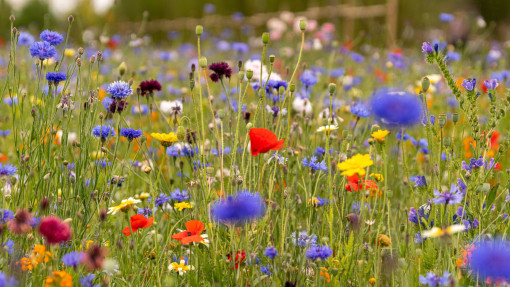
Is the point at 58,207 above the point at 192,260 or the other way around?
above

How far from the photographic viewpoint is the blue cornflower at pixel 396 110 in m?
1.12

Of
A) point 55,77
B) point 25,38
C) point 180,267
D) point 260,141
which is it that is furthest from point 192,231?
point 25,38

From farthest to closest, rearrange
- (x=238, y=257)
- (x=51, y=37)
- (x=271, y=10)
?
(x=271, y=10)
(x=51, y=37)
(x=238, y=257)

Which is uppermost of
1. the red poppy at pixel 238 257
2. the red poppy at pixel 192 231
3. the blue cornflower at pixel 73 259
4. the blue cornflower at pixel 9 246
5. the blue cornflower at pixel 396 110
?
the blue cornflower at pixel 396 110

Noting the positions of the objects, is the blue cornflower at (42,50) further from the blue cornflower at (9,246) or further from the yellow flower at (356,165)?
the yellow flower at (356,165)

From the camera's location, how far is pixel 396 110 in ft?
3.68

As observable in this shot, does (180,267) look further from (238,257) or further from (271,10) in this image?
(271,10)

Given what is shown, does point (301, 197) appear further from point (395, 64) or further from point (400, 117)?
point (395, 64)

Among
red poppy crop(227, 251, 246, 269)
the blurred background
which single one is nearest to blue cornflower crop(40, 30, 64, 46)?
red poppy crop(227, 251, 246, 269)

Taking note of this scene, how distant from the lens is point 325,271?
1.49m

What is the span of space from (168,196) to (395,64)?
94.2 inches

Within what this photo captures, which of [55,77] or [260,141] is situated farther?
[55,77]

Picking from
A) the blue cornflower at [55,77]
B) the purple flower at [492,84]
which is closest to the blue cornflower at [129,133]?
the blue cornflower at [55,77]

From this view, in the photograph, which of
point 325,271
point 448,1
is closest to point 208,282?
point 325,271
